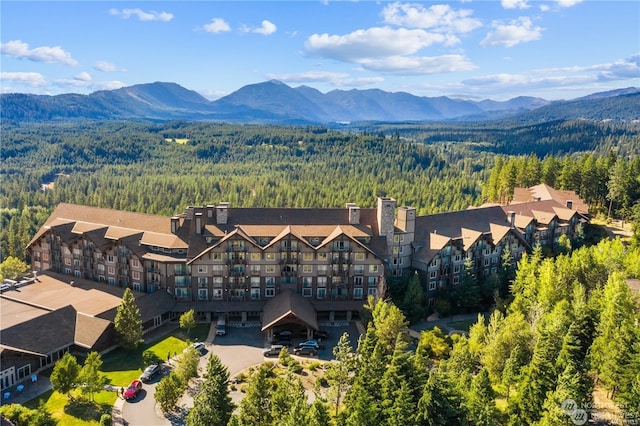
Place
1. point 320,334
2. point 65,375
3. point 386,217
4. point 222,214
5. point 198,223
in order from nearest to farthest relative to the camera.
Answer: point 65,375, point 320,334, point 198,223, point 386,217, point 222,214

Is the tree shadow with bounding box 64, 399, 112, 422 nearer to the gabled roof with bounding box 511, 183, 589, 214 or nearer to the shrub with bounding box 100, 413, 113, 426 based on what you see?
the shrub with bounding box 100, 413, 113, 426

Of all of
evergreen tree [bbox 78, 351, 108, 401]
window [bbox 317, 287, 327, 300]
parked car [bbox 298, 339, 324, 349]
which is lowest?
parked car [bbox 298, 339, 324, 349]

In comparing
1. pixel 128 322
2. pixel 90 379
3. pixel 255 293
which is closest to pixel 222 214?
pixel 255 293

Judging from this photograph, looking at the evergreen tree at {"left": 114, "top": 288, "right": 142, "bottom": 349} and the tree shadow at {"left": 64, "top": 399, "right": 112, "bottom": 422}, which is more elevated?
the evergreen tree at {"left": 114, "top": 288, "right": 142, "bottom": 349}

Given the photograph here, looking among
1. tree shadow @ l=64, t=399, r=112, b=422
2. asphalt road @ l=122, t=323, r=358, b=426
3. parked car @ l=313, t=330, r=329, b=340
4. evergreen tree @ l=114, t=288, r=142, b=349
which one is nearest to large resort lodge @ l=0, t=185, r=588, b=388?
parked car @ l=313, t=330, r=329, b=340

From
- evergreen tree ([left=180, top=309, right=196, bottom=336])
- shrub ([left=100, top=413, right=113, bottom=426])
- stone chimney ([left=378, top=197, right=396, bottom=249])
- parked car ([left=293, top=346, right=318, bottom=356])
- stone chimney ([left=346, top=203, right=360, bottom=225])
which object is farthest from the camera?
stone chimney ([left=346, top=203, right=360, bottom=225])

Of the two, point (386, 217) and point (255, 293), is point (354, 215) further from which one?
point (255, 293)
